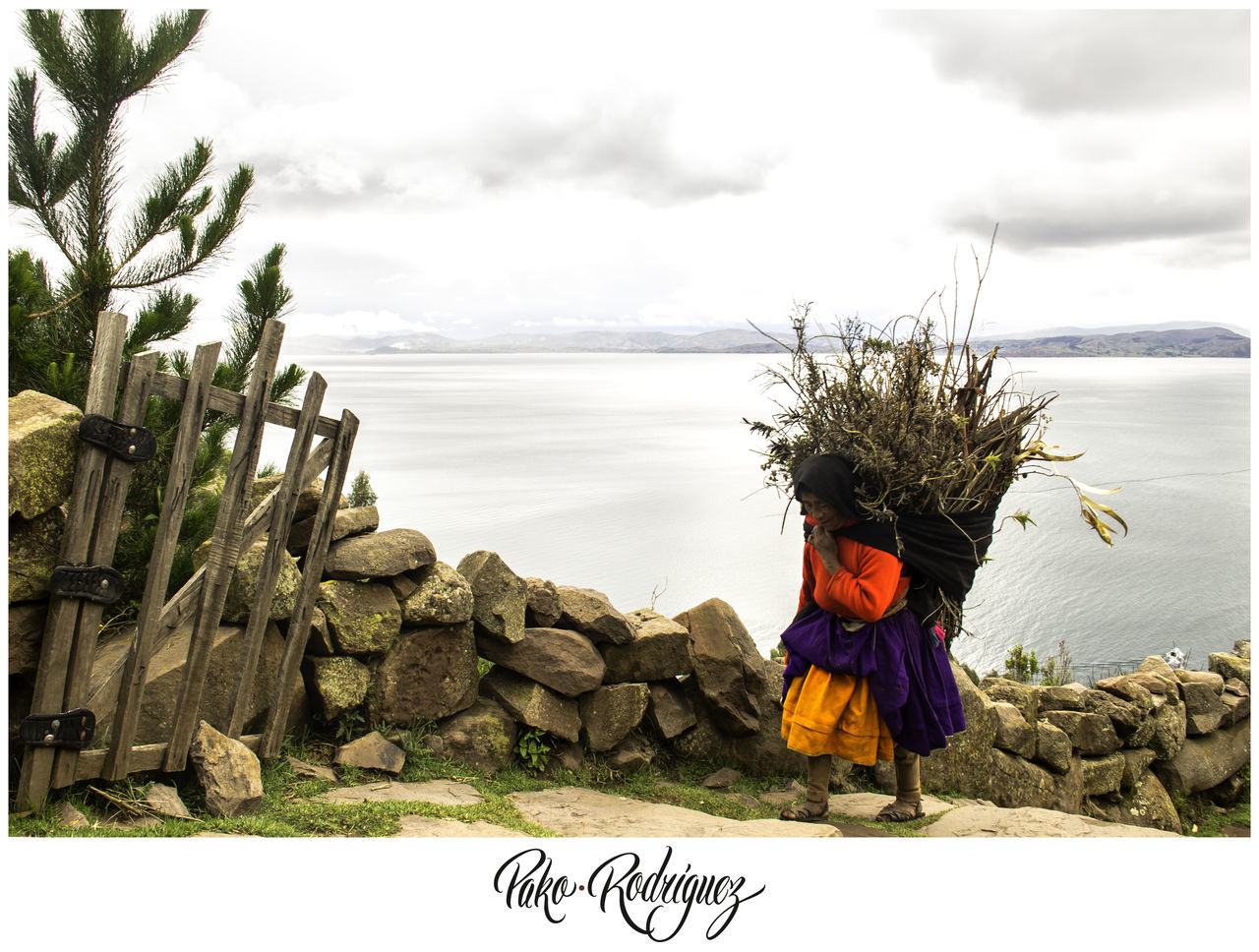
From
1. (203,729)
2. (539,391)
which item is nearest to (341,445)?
(203,729)

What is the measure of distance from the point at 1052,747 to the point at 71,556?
7106mm

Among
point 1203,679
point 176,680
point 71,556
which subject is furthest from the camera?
point 1203,679

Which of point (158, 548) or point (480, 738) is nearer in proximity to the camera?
point (158, 548)

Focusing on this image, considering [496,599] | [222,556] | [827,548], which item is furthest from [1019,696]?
[222,556]

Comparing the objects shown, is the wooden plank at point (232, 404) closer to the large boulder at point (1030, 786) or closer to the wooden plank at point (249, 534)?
the wooden plank at point (249, 534)

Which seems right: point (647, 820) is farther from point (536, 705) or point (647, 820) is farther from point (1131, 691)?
point (1131, 691)

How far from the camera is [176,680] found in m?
4.42

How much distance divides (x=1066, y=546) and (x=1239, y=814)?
11.2 metres

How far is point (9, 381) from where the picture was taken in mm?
4926

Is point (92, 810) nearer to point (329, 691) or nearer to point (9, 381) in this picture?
point (329, 691)

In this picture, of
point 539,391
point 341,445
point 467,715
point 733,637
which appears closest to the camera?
point 341,445

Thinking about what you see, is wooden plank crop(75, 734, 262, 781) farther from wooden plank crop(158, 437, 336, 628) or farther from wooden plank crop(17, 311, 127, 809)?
wooden plank crop(158, 437, 336, 628)

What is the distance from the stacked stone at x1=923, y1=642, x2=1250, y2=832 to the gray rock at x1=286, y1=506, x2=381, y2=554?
4.46m

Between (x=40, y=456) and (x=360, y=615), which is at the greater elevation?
(x=40, y=456)
